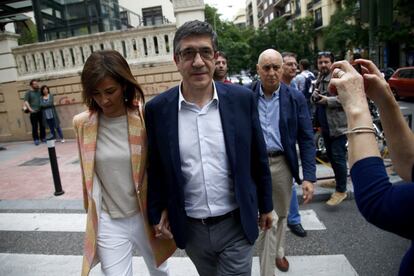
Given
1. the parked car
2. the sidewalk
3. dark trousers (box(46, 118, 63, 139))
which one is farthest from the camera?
the parked car

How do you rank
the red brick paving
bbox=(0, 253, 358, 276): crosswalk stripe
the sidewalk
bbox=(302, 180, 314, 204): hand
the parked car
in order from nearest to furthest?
bbox=(302, 180, 314, 204): hand, bbox=(0, 253, 358, 276): crosswalk stripe, the sidewalk, the red brick paving, the parked car

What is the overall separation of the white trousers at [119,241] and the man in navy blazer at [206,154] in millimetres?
305

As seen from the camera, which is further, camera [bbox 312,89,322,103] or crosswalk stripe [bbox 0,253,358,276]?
camera [bbox 312,89,322,103]

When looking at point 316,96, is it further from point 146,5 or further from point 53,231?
point 146,5

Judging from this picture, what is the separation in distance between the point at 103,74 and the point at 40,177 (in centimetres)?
577

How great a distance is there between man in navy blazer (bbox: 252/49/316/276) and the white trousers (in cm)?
115

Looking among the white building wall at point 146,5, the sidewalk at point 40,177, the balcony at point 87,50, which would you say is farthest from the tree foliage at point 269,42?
the sidewalk at point 40,177

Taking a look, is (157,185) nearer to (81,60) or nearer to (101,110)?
(101,110)

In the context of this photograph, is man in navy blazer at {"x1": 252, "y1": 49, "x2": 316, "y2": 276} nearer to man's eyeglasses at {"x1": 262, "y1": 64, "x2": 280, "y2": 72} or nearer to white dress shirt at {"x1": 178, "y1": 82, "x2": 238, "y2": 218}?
man's eyeglasses at {"x1": 262, "y1": 64, "x2": 280, "y2": 72}

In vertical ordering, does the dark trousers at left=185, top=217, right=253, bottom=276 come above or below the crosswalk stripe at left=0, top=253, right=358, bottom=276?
above

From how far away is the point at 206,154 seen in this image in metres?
2.00

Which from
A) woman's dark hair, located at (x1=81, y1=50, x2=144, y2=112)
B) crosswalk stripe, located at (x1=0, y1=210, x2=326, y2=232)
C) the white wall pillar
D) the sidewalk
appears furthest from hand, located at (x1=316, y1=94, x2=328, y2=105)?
the white wall pillar

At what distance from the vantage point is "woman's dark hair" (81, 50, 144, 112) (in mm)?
2119

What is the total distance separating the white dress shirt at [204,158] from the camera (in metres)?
2.00
